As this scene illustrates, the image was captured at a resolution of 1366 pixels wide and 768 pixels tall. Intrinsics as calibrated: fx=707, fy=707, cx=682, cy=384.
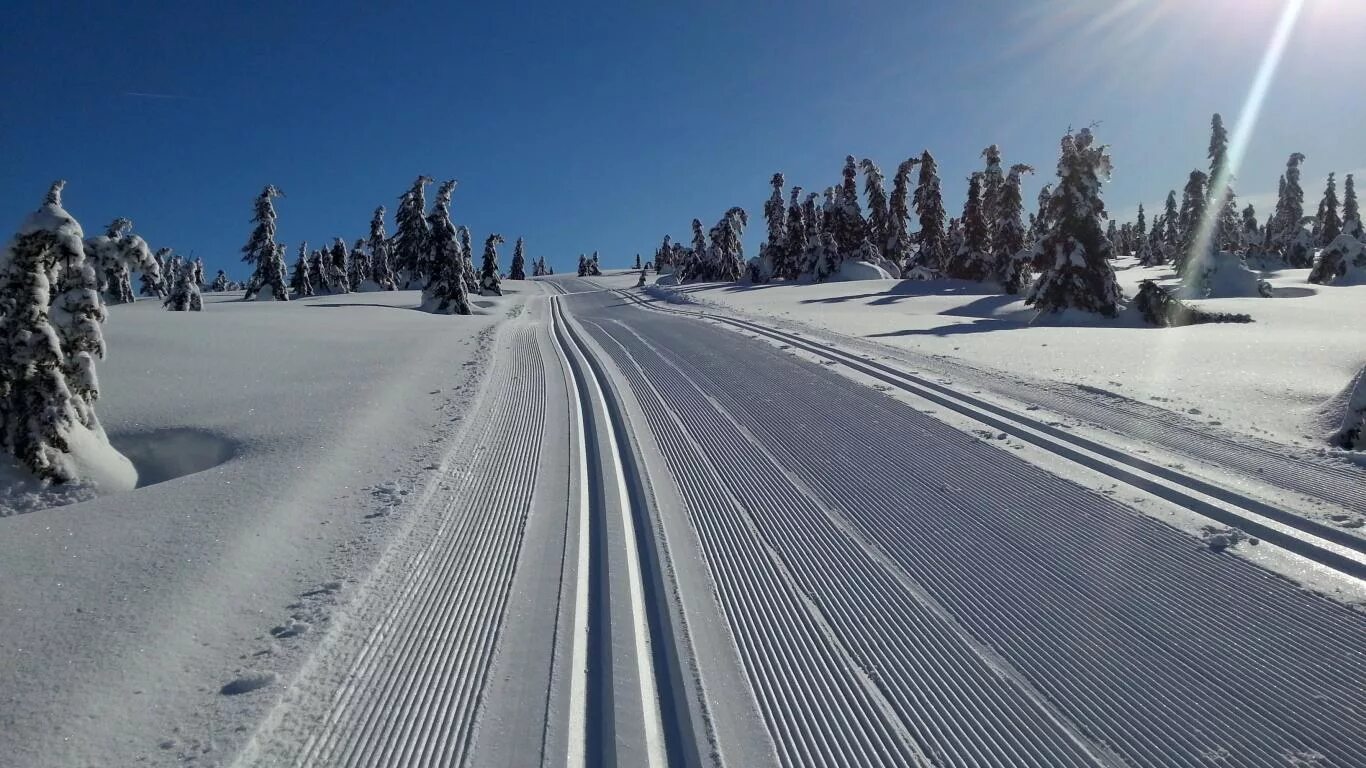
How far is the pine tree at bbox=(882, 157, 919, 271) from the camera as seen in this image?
56688 millimetres

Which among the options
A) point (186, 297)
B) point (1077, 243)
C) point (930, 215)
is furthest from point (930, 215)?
point (186, 297)

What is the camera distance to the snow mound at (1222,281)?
31.8 meters

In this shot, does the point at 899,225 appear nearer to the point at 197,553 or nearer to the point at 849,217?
the point at 849,217

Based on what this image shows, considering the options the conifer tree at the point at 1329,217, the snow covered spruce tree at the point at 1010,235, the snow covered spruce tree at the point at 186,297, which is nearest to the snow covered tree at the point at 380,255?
the snow covered spruce tree at the point at 186,297

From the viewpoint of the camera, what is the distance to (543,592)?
4.71 metres

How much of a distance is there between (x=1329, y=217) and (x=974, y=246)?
146ft

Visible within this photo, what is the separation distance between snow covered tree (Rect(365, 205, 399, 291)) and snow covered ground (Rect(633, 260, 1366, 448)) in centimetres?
5264

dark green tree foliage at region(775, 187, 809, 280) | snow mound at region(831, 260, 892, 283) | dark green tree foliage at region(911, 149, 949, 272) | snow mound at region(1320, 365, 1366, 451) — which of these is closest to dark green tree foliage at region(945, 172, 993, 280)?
snow mound at region(831, 260, 892, 283)

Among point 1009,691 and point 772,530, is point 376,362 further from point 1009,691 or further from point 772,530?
point 1009,691

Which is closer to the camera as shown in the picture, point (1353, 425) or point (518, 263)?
point (1353, 425)

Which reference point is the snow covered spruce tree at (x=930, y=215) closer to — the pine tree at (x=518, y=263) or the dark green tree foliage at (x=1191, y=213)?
the dark green tree foliage at (x=1191, y=213)

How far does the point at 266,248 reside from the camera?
167 ft

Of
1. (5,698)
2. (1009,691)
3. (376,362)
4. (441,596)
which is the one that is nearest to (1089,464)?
(1009,691)

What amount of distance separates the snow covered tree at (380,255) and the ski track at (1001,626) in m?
66.5
